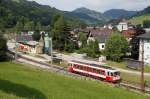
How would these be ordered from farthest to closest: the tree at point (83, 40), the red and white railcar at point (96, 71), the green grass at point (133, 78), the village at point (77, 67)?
the tree at point (83, 40) < the green grass at point (133, 78) < the red and white railcar at point (96, 71) < the village at point (77, 67)

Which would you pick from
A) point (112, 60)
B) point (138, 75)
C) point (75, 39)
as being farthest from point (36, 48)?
point (138, 75)

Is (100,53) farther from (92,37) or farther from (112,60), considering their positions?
(92,37)

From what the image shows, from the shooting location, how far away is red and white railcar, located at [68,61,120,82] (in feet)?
199

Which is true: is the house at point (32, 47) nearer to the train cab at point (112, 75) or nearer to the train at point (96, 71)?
the train at point (96, 71)

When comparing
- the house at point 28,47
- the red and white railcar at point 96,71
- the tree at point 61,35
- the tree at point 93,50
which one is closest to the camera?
the red and white railcar at point 96,71

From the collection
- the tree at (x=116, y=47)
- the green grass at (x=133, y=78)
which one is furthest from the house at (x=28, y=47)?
the green grass at (x=133, y=78)

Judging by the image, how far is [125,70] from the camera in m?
74.2

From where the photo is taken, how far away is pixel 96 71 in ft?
209

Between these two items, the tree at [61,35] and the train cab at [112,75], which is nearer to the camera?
the train cab at [112,75]

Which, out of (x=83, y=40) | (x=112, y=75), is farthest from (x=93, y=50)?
(x=112, y=75)

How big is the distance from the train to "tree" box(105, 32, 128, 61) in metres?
18.8

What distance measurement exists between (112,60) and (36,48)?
87.8 ft

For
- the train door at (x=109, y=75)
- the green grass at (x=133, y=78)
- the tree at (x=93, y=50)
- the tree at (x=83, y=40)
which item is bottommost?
the green grass at (x=133, y=78)

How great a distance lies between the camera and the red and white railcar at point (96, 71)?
6069cm
